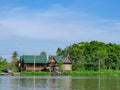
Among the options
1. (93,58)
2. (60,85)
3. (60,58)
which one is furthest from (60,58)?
(60,85)

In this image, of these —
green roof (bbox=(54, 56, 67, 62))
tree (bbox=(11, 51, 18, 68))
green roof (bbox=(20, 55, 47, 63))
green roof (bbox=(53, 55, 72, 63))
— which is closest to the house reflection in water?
green roof (bbox=(53, 55, 72, 63))

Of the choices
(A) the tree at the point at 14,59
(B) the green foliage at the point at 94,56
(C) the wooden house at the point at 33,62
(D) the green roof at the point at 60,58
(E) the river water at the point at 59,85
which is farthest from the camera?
(A) the tree at the point at 14,59

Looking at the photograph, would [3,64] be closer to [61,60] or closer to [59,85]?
[61,60]

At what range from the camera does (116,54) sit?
4028 inches

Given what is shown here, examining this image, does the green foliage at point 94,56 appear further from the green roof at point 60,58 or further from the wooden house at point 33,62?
the wooden house at point 33,62

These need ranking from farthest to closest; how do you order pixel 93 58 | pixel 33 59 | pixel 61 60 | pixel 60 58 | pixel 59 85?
pixel 33 59, pixel 60 58, pixel 61 60, pixel 93 58, pixel 59 85

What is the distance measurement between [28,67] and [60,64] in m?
10.1

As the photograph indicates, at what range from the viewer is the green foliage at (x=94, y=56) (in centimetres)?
9694

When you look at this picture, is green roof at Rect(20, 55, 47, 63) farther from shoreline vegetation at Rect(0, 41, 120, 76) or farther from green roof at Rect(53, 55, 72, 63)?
shoreline vegetation at Rect(0, 41, 120, 76)

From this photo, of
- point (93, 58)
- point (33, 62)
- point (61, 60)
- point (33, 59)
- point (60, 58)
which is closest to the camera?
point (93, 58)

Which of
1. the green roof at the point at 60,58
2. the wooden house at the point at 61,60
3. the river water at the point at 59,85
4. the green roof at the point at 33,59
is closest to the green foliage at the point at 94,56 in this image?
the wooden house at the point at 61,60

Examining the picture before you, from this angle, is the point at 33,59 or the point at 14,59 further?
the point at 14,59

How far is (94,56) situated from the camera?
323 feet

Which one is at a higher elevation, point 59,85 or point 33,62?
point 33,62
